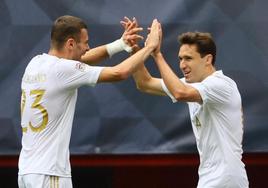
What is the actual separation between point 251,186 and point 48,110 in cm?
308

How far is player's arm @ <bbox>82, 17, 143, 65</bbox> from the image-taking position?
652cm

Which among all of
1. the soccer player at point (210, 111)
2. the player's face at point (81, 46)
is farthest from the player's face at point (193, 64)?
the player's face at point (81, 46)

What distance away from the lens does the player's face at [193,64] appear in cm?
636

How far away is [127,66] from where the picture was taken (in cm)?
601

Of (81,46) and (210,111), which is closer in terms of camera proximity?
(81,46)

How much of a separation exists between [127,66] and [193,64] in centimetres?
58

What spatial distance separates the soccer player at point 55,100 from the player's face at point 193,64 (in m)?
0.43

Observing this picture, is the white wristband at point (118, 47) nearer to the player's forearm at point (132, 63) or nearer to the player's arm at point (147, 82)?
the player's arm at point (147, 82)

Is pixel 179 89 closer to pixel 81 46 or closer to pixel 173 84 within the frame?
pixel 173 84

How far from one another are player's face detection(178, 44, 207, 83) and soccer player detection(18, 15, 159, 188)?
43 cm

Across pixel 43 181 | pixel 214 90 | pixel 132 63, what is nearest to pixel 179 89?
pixel 214 90

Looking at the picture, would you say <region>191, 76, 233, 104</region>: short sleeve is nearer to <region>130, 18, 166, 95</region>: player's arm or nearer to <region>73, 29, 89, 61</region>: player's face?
<region>130, 18, 166, 95</region>: player's arm

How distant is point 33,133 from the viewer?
19.3 feet

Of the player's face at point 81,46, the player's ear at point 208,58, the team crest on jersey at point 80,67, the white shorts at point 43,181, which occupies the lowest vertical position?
the white shorts at point 43,181
